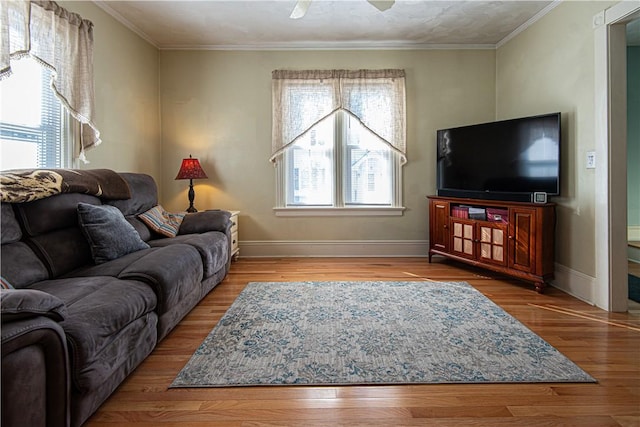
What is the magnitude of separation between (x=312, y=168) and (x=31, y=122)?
2.89m

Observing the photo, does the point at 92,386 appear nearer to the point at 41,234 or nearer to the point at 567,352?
the point at 41,234

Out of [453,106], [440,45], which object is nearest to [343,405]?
[453,106]

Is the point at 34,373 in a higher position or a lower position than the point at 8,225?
lower

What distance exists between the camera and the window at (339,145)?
184 inches

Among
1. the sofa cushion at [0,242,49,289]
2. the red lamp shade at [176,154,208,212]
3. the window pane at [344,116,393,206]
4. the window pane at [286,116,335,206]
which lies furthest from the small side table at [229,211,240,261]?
the sofa cushion at [0,242,49,289]

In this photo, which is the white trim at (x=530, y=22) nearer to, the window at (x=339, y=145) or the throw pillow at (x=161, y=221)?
the window at (x=339, y=145)

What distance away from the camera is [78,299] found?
173cm

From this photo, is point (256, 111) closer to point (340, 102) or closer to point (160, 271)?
point (340, 102)

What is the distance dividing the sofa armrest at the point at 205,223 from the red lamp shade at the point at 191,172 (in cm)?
72

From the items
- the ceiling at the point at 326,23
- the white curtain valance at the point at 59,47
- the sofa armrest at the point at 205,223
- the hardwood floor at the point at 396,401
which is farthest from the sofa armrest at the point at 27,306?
the ceiling at the point at 326,23

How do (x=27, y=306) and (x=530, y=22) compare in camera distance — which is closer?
(x=27, y=306)

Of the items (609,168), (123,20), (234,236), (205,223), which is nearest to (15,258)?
(205,223)

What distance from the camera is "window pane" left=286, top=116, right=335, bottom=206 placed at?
15.7 feet

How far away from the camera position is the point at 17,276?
1.93 m
